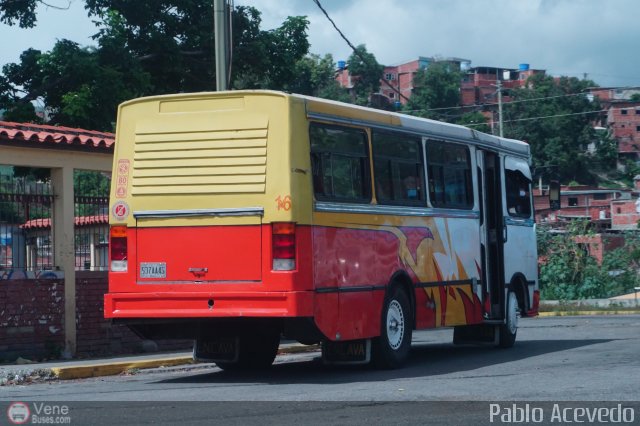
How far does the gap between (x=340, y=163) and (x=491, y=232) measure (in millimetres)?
4810

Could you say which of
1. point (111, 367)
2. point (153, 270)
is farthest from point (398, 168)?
point (111, 367)

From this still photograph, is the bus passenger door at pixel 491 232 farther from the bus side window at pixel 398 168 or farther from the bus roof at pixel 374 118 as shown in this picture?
the bus side window at pixel 398 168

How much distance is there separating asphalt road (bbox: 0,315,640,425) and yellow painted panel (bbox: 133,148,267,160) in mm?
2554

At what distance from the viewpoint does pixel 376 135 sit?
13.8m

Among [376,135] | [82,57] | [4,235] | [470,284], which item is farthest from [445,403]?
[82,57]

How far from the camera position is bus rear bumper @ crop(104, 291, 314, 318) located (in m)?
11.9

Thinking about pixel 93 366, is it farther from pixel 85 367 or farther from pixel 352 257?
pixel 352 257

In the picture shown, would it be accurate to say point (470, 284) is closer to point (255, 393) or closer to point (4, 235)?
point (255, 393)

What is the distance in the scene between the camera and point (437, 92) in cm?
10275

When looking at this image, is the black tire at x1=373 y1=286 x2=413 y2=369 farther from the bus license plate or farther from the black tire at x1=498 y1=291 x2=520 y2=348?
the black tire at x1=498 y1=291 x2=520 y2=348

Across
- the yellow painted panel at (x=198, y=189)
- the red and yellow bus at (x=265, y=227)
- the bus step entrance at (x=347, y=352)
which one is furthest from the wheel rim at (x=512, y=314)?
the yellow painted panel at (x=198, y=189)

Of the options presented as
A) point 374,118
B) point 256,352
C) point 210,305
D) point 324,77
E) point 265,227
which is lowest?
point 256,352

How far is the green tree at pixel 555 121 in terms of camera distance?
92125mm

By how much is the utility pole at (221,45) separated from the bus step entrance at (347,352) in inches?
207
